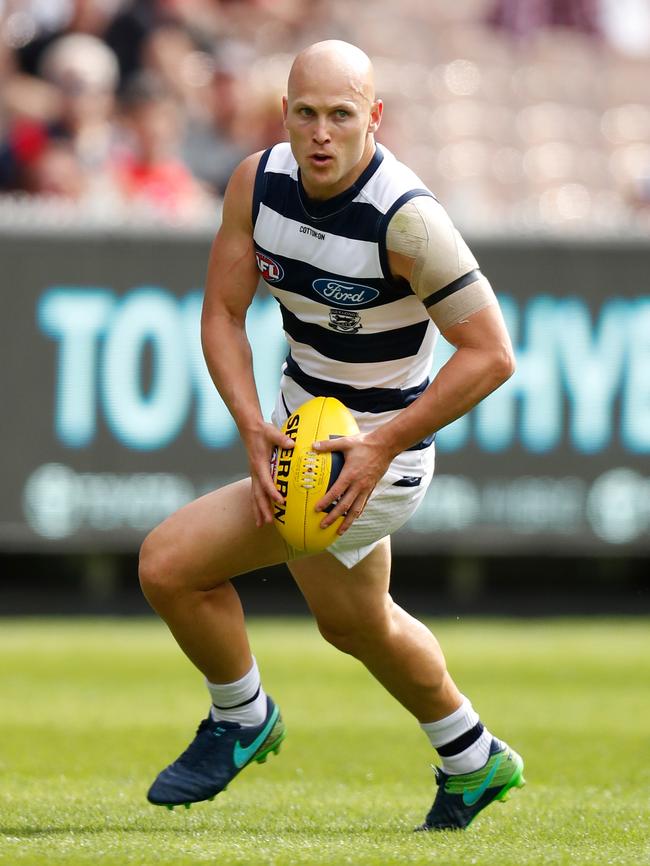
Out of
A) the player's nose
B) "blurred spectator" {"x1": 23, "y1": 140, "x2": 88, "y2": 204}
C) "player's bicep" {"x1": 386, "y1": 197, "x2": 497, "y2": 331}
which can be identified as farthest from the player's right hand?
"blurred spectator" {"x1": 23, "y1": 140, "x2": 88, "y2": 204}

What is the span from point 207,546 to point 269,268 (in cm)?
87

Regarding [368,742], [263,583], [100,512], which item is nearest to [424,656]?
[368,742]

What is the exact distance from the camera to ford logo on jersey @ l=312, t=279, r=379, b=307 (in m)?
4.64

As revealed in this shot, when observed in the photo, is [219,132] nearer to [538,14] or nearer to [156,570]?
[538,14]

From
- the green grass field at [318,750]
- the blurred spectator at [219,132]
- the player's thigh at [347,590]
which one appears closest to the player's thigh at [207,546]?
the player's thigh at [347,590]

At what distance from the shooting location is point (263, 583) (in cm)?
1287

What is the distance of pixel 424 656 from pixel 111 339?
7.22 m

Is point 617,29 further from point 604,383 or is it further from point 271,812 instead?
point 271,812

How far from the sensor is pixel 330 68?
446 centimetres

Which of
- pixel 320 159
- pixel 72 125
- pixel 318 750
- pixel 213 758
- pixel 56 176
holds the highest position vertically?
pixel 72 125

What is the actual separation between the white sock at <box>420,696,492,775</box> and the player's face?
1.77 metres

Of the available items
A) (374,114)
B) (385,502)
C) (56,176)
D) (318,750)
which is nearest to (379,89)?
(56,176)

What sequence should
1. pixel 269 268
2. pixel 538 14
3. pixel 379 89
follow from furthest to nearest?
pixel 538 14 < pixel 379 89 < pixel 269 268

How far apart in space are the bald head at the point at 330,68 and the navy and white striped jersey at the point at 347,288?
270 mm
